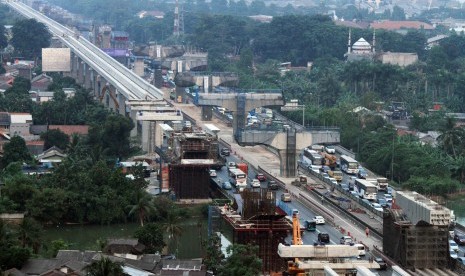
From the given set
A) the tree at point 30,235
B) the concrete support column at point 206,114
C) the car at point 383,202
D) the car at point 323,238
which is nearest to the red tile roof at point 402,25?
the concrete support column at point 206,114

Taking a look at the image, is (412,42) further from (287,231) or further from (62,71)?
(287,231)

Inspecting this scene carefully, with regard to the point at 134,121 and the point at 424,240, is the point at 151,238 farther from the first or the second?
the point at 134,121

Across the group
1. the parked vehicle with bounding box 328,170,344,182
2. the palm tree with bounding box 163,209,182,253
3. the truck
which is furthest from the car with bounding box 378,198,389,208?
the palm tree with bounding box 163,209,182,253

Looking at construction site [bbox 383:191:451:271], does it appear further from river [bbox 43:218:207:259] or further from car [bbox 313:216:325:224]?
river [bbox 43:218:207:259]

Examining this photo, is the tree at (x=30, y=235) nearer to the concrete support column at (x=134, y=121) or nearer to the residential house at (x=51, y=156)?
the residential house at (x=51, y=156)

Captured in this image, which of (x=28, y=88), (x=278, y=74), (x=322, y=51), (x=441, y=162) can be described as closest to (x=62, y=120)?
(x=28, y=88)

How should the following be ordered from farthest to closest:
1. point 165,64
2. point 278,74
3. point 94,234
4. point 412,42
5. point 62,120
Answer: point 412,42 → point 165,64 → point 278,74 → point 62,120 → point 94,234
